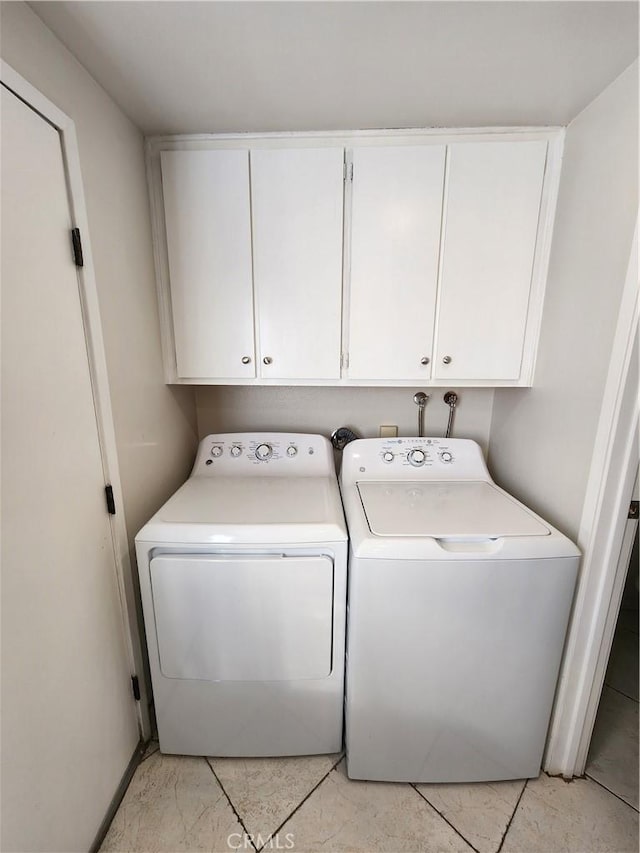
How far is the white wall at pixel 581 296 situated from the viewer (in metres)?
0.98

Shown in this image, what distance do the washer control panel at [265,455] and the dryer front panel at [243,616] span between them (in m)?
0.53

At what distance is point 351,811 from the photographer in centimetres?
114

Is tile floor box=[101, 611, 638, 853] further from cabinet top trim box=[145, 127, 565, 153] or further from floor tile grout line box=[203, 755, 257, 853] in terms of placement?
cabinet top trim box=[145, 127, 565, 153]

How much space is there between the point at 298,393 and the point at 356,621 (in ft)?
3.55

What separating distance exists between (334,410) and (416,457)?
49cm

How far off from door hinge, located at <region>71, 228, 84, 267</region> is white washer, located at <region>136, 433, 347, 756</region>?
0.81 meters

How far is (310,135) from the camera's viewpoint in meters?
1.26

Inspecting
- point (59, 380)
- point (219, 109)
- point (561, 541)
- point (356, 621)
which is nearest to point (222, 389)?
point (59, 380)

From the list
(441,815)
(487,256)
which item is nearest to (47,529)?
(441,815)

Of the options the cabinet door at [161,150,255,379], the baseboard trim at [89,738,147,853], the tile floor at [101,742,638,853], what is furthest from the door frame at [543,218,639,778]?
the baseboard trim at [89,738,147,853]

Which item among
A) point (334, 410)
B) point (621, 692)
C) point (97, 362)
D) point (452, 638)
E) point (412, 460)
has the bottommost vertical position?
point (621, 692)

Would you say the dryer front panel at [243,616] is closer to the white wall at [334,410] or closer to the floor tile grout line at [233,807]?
the floor tile grout line at [233,807]

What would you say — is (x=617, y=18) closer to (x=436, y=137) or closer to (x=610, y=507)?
(x=436, y=137)

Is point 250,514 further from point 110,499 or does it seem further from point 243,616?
point 110,499
